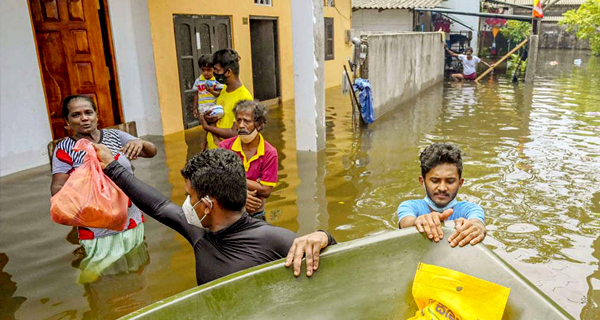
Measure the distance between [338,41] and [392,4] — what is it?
202 inches

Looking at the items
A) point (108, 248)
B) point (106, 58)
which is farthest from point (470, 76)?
point (108, 248)

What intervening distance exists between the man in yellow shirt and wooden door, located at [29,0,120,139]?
336cm

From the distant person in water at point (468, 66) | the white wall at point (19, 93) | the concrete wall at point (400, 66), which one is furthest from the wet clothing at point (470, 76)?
the white wall at point (19, 93)

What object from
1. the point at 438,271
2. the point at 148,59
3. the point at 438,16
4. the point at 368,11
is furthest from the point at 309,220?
the point at 438,16

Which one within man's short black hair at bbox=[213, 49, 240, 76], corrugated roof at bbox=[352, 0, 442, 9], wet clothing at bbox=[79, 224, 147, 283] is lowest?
wet clothing at bbox=[79, 224, 147, 283]

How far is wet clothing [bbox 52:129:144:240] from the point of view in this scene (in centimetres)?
256

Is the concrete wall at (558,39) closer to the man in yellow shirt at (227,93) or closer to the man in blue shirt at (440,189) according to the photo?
the man in yellow shirt at (227,93)

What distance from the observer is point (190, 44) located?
26.5 feet

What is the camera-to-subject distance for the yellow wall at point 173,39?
7.38m

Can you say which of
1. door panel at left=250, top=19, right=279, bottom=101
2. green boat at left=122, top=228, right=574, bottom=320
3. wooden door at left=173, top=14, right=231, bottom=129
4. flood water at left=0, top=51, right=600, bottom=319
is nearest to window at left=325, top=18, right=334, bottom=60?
door panel at left=250, top=19, right=279, bottom=101

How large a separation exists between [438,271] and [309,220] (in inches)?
99.5

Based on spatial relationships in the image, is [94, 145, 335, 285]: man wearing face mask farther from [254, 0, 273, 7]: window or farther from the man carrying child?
[254, 0, 273, 7]: window

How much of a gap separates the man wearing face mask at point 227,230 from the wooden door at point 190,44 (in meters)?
6.47

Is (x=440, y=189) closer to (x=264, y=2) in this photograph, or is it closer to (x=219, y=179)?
(x=219, y=179)
